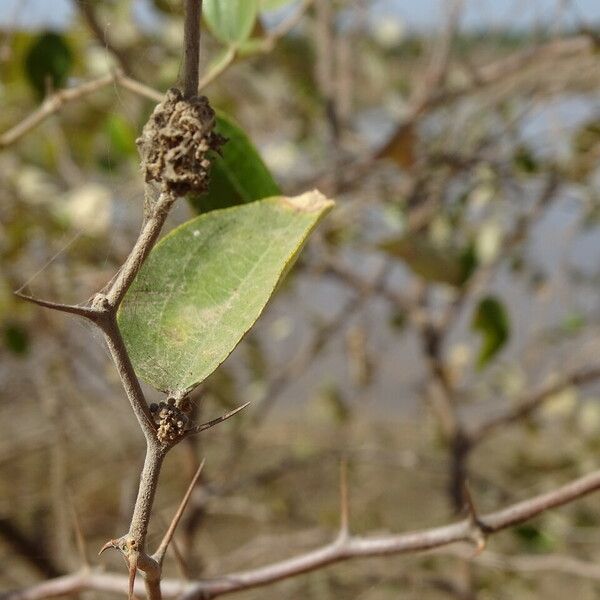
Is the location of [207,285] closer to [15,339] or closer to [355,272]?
[15,339]

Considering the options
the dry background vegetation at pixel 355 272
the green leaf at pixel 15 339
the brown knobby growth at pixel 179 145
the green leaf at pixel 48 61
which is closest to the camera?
the brown knobby growth at pixel 179 145

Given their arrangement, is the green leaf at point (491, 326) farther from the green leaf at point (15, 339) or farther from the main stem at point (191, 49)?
the green leaf at point (15, 339)

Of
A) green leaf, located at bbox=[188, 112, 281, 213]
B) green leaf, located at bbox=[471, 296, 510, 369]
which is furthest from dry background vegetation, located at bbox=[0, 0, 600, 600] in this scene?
green leaf, located at bbox=[188, 112, 281, 213]

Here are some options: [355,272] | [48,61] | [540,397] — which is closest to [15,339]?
[355,272]

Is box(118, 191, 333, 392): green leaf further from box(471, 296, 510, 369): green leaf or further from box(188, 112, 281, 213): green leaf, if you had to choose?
box(471, 296, 510, 369): green leaf

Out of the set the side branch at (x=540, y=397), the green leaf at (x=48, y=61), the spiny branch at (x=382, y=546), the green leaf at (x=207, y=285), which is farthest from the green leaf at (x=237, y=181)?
the side branch at (x=540, y=397)
